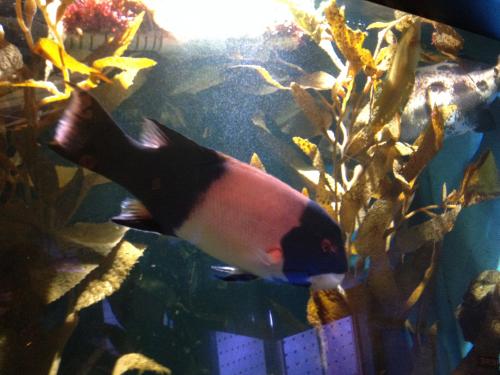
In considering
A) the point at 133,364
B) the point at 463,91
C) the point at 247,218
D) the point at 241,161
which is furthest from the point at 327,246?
the point at 463,91

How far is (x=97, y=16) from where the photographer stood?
56.4 inches

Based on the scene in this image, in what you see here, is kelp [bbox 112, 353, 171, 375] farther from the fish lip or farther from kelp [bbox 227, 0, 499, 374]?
the fish lip

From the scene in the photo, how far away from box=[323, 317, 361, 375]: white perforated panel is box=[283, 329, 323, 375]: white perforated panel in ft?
0.12

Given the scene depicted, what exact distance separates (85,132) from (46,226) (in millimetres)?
669

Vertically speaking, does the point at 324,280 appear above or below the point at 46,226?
above

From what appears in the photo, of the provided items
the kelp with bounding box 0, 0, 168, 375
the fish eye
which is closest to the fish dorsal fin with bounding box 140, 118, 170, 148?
the fish eye

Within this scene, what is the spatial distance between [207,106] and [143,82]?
0.80 ft

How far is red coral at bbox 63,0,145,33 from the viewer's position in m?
1.40

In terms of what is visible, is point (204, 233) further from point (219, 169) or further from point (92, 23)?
point (92, 23)

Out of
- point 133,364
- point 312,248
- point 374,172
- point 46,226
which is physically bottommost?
point 133,364

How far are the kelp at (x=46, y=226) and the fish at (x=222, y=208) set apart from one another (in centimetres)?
51

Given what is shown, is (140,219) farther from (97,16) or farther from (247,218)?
(97,16)

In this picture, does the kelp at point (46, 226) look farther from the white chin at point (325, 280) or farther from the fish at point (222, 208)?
the white chin at point (325, 280)

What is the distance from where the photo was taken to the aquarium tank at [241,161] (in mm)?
1207
